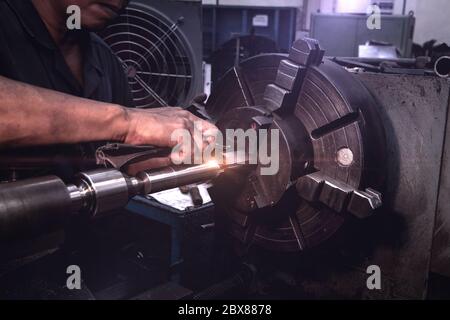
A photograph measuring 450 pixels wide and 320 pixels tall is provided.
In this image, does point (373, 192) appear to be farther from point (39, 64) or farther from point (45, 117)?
point (39, 64)

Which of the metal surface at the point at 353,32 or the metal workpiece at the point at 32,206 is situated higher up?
the metal surface at the point at 353,32

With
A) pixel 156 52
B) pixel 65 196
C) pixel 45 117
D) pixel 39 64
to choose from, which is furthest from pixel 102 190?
pixel 156 52

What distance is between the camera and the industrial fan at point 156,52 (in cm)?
166

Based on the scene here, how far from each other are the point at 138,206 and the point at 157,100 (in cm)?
62

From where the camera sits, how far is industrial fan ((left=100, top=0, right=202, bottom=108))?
1.66 meters

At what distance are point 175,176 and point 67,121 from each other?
20 cm

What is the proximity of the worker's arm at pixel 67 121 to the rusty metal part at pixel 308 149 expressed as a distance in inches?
6.3

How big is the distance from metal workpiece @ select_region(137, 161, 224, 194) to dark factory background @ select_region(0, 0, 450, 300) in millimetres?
61


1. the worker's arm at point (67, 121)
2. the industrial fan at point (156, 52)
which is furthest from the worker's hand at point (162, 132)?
the industrial fan at point (156, 52)

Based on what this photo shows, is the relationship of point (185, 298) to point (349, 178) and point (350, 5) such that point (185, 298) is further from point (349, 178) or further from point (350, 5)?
point (350, 5)

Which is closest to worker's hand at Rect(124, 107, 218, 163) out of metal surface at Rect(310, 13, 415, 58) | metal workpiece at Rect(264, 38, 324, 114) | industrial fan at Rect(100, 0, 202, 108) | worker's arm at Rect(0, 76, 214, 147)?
worker's arm at Rect(0, 76, 214, 147)

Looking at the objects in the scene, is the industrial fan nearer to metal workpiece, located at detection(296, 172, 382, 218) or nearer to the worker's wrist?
the worker's wrist

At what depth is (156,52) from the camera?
1.73m

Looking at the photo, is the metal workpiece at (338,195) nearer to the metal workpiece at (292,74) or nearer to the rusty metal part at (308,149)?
the rusty metal part at (308,149)
